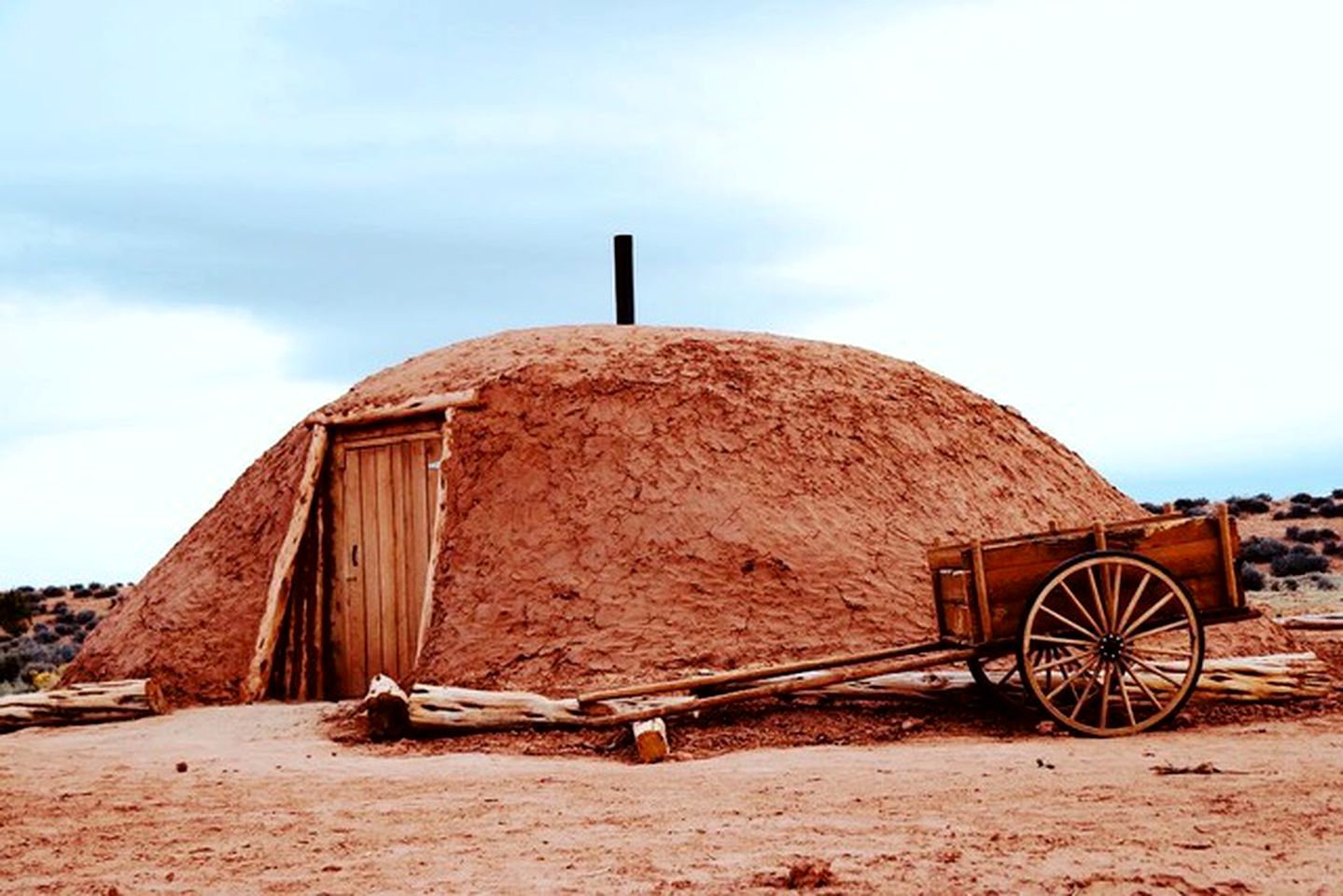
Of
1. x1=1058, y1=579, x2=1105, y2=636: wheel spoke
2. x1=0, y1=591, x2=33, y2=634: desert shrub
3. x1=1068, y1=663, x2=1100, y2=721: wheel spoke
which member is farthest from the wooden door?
x1=0, y1=591, x2=33, y2=634: desert shrub

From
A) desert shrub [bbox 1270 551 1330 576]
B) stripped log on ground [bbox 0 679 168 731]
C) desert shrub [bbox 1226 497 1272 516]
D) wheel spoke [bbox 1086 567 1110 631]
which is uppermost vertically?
desert shrub [bbox 1226 497 1272 516]

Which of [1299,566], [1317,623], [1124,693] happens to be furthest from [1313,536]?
[1124,693]

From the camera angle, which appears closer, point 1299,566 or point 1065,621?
point 1065,621

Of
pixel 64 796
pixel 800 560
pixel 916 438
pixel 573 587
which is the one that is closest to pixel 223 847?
pixel 64 796

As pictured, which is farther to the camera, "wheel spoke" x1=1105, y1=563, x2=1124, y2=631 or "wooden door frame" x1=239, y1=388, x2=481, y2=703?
"wooden door frame" x1=239, y1=388, x2=481, y2=703

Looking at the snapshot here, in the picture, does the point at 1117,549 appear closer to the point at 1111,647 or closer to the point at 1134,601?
the point at 1134,601

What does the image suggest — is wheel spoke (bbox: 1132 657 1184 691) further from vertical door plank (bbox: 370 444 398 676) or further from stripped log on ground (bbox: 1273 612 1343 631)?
stripped log on ground (bbox: 1273 612 1343 631)

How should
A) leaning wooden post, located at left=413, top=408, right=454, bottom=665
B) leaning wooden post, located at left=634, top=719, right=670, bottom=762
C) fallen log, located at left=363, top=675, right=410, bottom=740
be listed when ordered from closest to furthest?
leaning wooden post, located at left=634, top=719, right=670, bottom=762, fallen log, located at left=363, top=675, right=410, bottom=740, leaning wooden post, located at left=413, top=408, right=454, bottom=665

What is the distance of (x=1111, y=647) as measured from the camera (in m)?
9.37

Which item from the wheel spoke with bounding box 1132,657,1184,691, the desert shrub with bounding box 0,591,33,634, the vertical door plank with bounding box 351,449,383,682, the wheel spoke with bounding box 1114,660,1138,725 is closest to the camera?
the wheel spoke with bounding box 1114,660,1138,725

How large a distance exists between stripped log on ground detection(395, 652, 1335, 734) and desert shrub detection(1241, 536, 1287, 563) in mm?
20346

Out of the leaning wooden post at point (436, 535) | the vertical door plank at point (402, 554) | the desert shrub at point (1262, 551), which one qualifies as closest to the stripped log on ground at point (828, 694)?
the leaning wooden post at point (436, 535)

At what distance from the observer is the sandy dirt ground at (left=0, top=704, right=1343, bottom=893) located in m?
5.71

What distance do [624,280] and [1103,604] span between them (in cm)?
741
